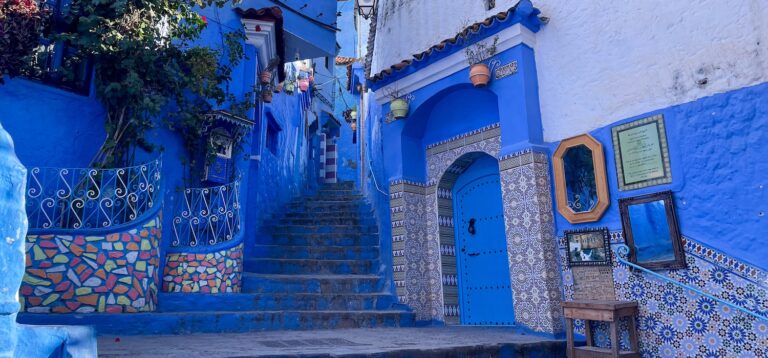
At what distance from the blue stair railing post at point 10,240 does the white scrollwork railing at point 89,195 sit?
2973 millimetres

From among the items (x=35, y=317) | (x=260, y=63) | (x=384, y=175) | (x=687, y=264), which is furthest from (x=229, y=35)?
(x=687, y=264)

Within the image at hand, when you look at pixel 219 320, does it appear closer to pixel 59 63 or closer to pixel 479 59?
pixel 59 63

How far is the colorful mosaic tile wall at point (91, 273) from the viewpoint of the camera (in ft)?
15.3

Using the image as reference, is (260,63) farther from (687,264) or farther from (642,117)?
(687,264)

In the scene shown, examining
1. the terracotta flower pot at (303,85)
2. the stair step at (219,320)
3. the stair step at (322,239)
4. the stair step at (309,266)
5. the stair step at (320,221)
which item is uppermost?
the terracotta flower pot at (303,85)

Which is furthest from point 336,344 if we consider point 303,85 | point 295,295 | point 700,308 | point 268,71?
point 303,85

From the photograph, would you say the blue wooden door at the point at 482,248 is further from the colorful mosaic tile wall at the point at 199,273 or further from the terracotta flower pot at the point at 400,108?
the colorful mosaic tile wall at the point at 199,273

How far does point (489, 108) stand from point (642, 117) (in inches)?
81.6

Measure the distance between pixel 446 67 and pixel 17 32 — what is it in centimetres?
491

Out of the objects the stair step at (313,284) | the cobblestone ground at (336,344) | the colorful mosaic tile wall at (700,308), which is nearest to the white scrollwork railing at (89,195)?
the cobblestone ground at (336,344)

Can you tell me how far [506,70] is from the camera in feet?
19.8

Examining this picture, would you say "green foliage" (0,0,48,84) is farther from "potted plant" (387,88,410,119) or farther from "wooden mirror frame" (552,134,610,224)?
"wooden mirror frame" (552,134,610,224)

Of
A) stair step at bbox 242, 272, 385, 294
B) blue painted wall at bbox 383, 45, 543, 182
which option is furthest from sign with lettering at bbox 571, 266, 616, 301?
stair step at bbox 242, 272, 385, 294

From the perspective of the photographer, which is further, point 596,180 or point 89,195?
point 89,195
